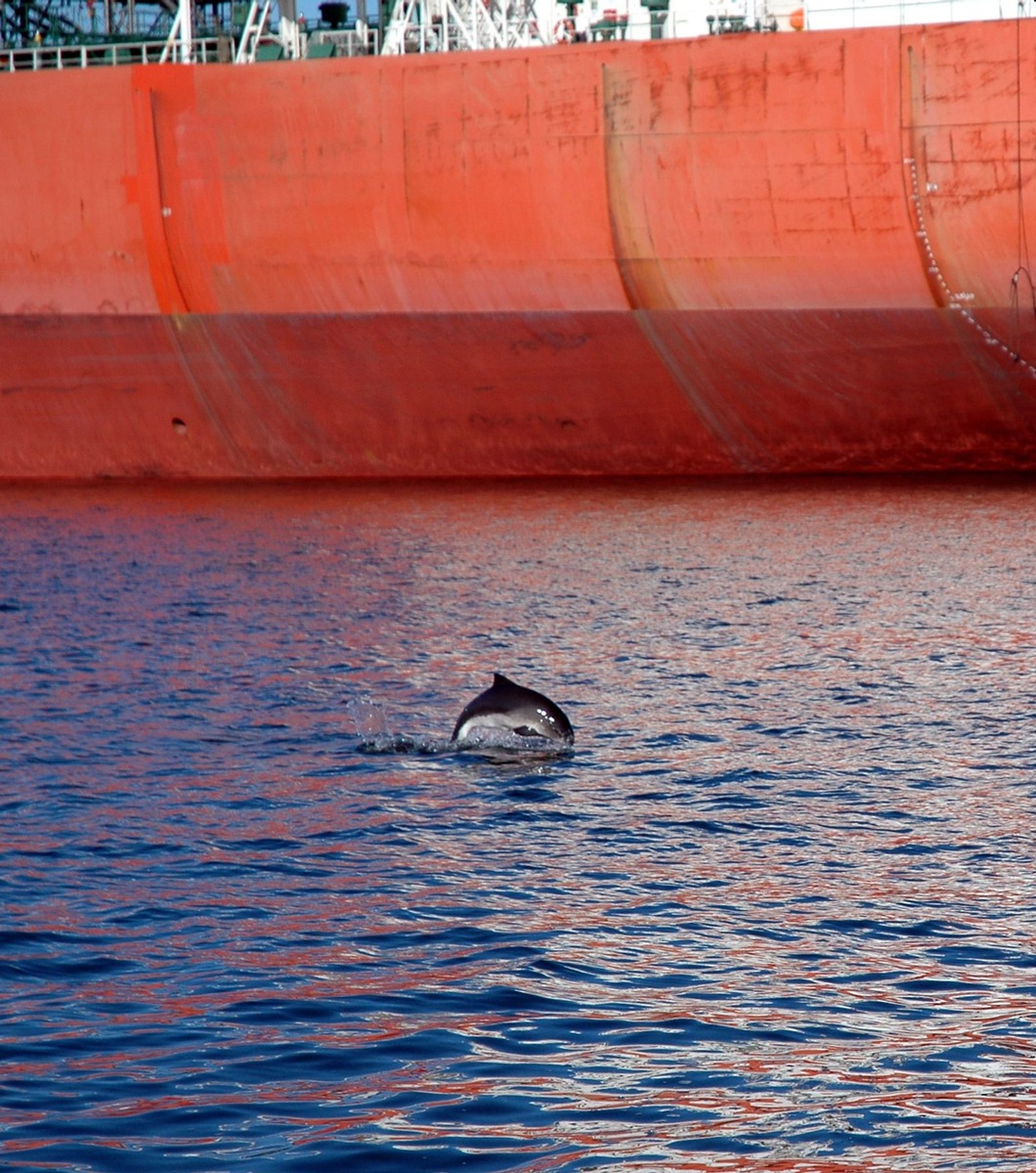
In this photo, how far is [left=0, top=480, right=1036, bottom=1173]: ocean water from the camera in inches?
280

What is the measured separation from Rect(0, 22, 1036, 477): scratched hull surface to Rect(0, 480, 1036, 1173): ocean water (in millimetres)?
9888

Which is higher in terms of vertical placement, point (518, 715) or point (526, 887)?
point (518, 715)


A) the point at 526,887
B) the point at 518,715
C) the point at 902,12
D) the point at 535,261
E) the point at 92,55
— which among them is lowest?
the point at 526,887

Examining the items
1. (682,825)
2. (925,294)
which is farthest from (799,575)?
(682,825)

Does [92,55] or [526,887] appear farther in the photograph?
[92,55]

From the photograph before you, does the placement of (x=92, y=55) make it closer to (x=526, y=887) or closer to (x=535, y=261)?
(x=535, y=261)

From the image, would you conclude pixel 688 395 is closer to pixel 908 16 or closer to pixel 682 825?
pixel 908 16

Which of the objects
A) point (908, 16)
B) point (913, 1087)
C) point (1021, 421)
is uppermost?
point (908, 16)

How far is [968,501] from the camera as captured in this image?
97.1ft

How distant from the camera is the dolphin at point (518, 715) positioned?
1365cm

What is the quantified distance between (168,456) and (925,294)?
1491 cm

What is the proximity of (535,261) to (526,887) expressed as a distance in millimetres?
22699

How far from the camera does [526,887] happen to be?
33.0 ft

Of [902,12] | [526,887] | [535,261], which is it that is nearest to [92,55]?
[535,261]
